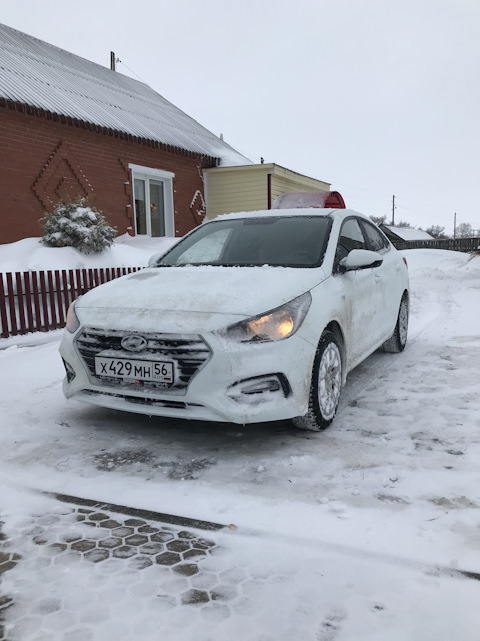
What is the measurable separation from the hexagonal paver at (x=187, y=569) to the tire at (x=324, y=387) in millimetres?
1475

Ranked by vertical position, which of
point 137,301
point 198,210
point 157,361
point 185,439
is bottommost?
point 185,439

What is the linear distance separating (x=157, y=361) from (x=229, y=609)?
Answer: 1.56 metres

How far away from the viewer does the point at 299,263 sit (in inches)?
150

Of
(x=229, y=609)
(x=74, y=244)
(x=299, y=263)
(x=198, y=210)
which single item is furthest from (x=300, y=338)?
(x=198, y=210)

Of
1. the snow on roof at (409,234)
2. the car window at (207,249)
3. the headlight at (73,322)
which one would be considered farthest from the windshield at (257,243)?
the snow on roof at (409,234)

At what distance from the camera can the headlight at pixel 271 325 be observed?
120 inches

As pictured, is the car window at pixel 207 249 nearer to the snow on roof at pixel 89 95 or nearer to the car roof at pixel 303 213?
the car roof at pixel 303 213

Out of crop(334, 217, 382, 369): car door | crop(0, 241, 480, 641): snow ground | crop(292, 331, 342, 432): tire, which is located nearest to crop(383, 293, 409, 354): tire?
crop(334, 217, 382, 369): car door

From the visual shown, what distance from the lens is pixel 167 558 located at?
84.3 inches

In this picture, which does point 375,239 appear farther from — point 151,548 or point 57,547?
point 57,547

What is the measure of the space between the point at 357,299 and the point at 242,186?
45.8ft

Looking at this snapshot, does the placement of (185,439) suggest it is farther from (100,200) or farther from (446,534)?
(100,200)

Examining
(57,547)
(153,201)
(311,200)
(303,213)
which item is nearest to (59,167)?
(153,201)

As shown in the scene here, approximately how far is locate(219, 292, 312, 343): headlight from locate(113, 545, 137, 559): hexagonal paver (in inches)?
49.5
